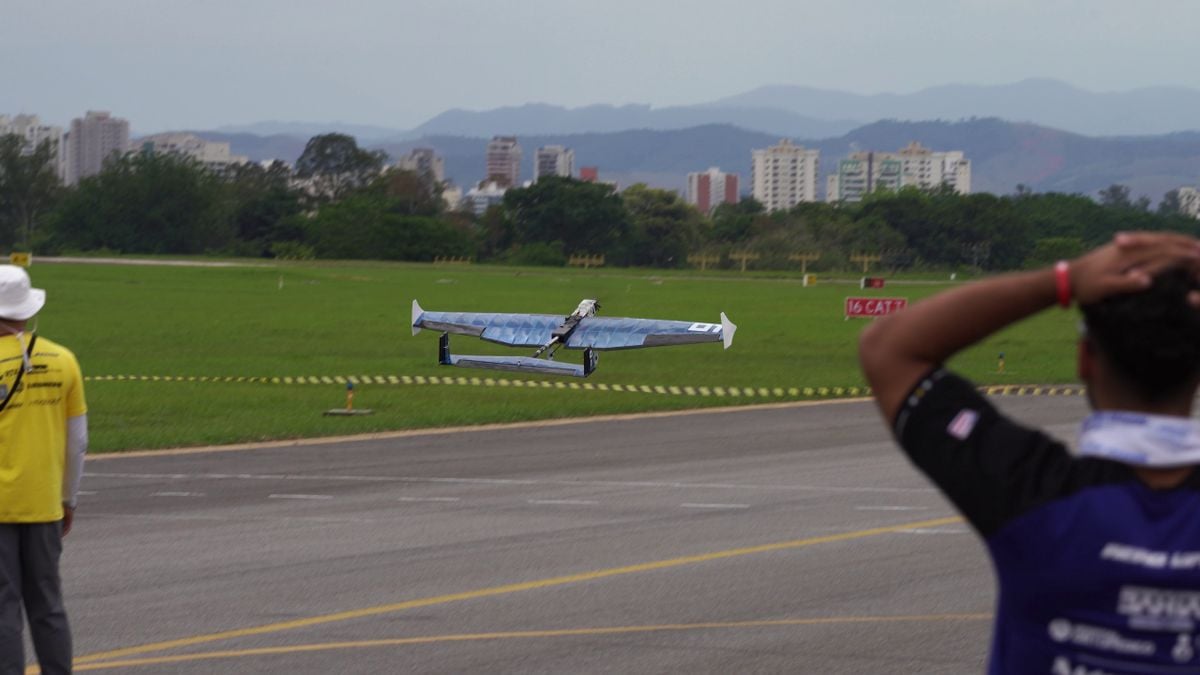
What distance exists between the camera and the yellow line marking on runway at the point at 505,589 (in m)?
10.1

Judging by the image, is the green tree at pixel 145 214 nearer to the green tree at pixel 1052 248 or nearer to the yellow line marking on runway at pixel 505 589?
the green tree at pixel 1052 248

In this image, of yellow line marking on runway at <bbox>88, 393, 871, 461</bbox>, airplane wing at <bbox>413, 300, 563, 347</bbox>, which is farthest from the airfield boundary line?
yellow line marking on runway at <bbox>88, 393, 871, 461</bbox>

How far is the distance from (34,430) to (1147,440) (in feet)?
20.1

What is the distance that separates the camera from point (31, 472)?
8070mm

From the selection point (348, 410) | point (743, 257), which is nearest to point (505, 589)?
point (348, 410)

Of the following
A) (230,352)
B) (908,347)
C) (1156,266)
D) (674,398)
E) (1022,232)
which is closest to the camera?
(1156,266)

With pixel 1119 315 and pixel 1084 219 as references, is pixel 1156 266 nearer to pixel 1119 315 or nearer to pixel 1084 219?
pixel 1119 315

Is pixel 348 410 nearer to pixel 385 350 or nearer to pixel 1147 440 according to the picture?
pixel 385 350

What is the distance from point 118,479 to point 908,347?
16.2m

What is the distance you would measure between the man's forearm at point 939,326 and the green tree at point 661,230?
336 feet

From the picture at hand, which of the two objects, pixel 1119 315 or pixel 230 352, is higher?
pixel 1119 315

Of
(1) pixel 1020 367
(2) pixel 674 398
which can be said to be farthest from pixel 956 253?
(2) pixel 674 398

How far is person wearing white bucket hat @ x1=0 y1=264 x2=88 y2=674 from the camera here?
8.02 m

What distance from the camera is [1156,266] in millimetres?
3119
